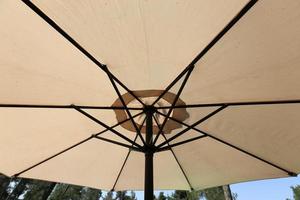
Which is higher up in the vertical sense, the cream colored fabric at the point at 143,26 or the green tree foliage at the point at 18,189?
the green tree foliage at the point at 18,189

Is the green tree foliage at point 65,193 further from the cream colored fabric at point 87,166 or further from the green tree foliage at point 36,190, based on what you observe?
the cream colored fabric at point 87,166

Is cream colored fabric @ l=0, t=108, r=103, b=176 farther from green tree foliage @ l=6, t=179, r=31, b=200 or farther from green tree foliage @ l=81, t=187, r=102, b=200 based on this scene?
green tree foliage @ l=81, t=187, r=102, b=200

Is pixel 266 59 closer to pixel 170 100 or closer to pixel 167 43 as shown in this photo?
pixel 167 43

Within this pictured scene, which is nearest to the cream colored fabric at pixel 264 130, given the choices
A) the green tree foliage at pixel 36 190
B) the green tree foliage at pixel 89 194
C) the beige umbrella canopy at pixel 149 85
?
the beige umbrella canopy at pixel 149 85

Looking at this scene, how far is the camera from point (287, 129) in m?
2.22

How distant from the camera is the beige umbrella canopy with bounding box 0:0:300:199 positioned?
1345mm

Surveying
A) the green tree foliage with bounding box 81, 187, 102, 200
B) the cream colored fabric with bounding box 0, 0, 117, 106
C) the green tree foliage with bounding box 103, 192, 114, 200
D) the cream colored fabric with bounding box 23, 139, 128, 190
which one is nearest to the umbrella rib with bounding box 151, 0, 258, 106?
the cream colored fabric with bounding box 0, 0, 117, 106

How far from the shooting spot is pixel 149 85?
2107 mm

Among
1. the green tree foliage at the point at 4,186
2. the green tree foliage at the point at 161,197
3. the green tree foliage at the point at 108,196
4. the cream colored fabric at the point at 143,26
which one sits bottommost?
the cream colored fabric at the point at 143,26

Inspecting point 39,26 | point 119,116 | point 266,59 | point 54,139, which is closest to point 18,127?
point 54,139

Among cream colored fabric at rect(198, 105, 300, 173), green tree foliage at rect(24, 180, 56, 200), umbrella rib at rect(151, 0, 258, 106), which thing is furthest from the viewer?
green tree foliage at rect(24, 180, 56, 200)

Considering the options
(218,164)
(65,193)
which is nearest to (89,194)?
(65,193)

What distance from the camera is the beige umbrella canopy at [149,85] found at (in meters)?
1.34

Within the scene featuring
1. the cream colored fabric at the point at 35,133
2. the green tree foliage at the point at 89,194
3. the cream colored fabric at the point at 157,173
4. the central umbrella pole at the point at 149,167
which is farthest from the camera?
the green tree foliage at the point at 89,194
